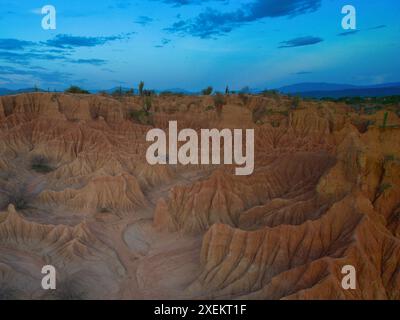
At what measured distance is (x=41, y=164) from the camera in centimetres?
3388

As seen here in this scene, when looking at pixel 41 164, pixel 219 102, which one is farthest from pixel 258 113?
pixel 41 164

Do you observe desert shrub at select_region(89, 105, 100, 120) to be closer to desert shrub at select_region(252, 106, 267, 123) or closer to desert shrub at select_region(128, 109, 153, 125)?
desert shrub at select_region(128, 109, 153, 125)

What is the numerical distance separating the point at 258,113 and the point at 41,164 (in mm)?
29412

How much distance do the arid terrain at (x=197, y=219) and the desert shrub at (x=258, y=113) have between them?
925 centimetres

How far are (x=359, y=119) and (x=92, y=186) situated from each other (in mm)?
26896

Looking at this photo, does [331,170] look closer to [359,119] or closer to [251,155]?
[251,155]

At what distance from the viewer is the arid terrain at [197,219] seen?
48.6ft

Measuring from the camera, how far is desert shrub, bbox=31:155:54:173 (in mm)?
32844

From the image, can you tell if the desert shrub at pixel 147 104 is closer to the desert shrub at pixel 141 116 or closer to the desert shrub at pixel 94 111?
the desert shrub at pixel 141 116

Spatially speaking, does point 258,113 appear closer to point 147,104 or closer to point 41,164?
point 147,104

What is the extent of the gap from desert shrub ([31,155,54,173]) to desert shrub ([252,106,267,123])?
25.5m

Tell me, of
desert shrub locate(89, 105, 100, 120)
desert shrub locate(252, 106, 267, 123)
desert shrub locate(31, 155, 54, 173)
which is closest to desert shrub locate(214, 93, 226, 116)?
desert shrub locate(252, 106, 267, 123)

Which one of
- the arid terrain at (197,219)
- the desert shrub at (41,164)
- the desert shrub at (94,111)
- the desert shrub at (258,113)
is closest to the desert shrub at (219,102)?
the desert shrub at (258,113)
